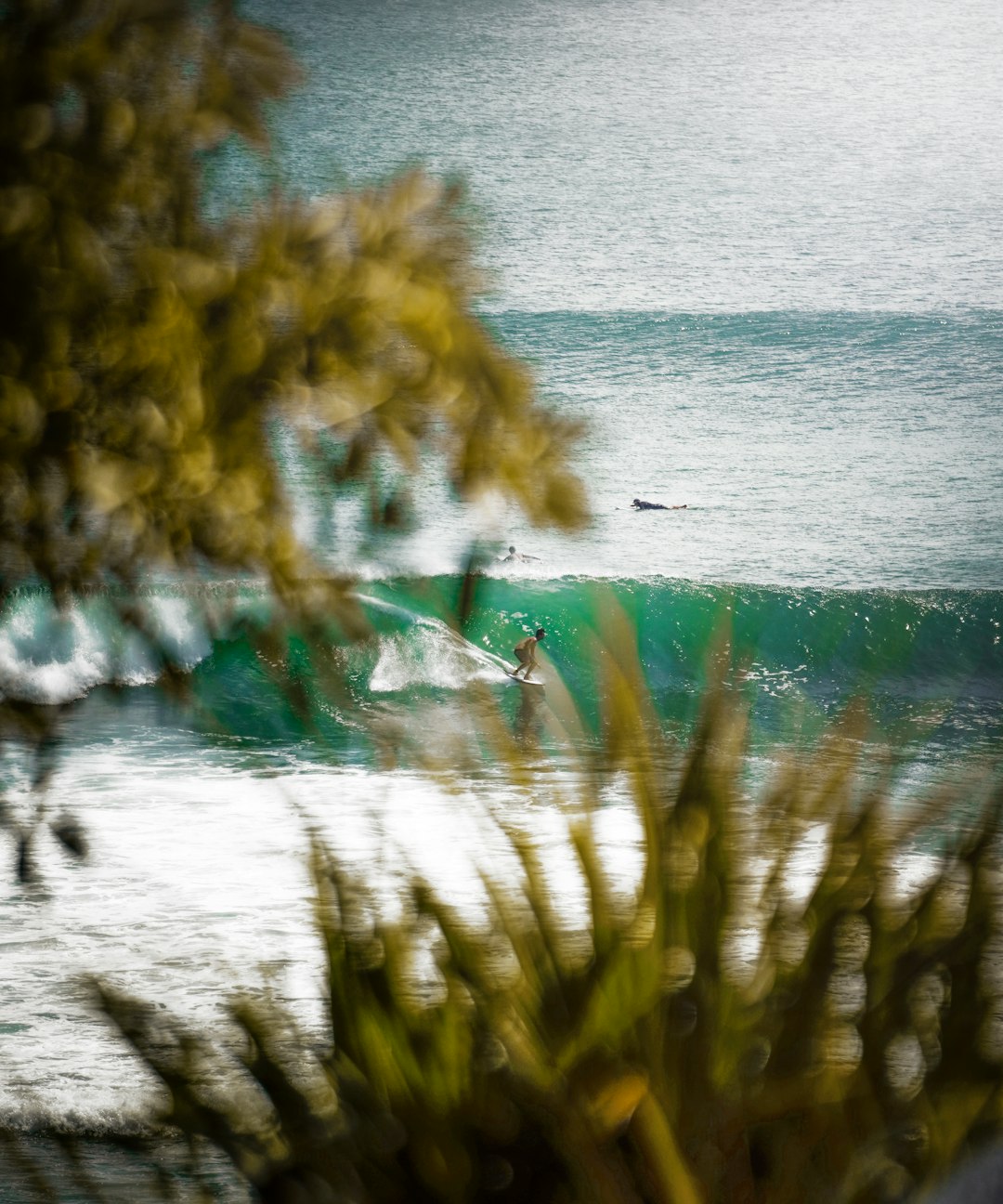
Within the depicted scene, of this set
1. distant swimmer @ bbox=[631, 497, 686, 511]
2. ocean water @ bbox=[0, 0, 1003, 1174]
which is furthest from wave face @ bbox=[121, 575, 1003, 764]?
distant swimmer @ bbox=[631, 497, 686, 511]

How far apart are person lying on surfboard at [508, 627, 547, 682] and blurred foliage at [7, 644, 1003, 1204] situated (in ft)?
5.68

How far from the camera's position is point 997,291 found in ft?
7.77

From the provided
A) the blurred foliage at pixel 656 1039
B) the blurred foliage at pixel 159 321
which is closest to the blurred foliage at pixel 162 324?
the blurred foliage at pixel 159 321

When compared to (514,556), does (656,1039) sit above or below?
above

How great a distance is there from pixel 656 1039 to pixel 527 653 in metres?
1.93

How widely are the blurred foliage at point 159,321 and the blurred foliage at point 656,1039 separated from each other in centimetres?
112

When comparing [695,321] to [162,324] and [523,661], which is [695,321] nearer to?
[523,661]

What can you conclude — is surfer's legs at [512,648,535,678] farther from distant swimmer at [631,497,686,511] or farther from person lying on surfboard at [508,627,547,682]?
distant swimmer at [631,497,686,511]

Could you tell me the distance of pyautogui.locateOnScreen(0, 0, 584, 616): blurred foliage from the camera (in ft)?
5.27

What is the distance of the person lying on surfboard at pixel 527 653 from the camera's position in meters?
2.27

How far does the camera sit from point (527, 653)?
2361 millimetres

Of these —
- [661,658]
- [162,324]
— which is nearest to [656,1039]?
[162,324]

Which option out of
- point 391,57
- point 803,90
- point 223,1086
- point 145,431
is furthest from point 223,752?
point 223,1086

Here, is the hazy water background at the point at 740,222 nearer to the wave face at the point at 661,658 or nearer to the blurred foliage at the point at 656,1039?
the wave face at the point at 661,658
